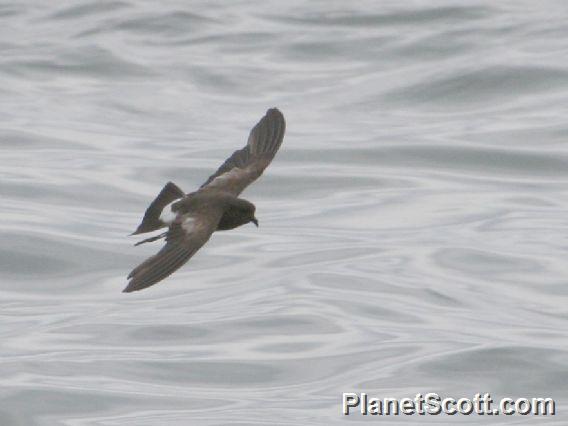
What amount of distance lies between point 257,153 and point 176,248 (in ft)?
6.36

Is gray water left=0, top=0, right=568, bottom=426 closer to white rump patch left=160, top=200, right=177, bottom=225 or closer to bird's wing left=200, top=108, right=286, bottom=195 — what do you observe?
bird's wing left=200, top=108, right=286, bottom=195

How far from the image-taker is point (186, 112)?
15508mm

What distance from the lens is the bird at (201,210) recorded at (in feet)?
22.4

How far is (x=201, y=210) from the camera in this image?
7.63m

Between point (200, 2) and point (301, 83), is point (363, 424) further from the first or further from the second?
point (200, 2)

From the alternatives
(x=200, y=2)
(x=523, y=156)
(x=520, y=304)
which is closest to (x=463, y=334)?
(x=520, y=304)

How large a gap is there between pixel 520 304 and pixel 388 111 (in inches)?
190

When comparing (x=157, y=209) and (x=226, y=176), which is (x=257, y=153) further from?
(x=157, y=209)

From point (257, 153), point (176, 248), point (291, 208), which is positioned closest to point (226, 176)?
point (257, 153)

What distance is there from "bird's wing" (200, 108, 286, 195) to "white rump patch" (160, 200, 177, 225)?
30.5 inches

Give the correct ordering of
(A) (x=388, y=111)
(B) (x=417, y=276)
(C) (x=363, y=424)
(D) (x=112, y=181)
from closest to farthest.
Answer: (C) (x=363, y=424) → (B) (x=417, y=276) → (D) (x=112, y=181) → (A) (x=388, y=111)

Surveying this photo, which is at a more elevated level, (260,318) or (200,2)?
(200,2)

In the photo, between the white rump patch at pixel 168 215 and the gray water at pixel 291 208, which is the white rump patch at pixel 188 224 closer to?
the white rump patch at pixel 168 215

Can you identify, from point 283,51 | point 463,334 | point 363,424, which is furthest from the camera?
point 283,51
